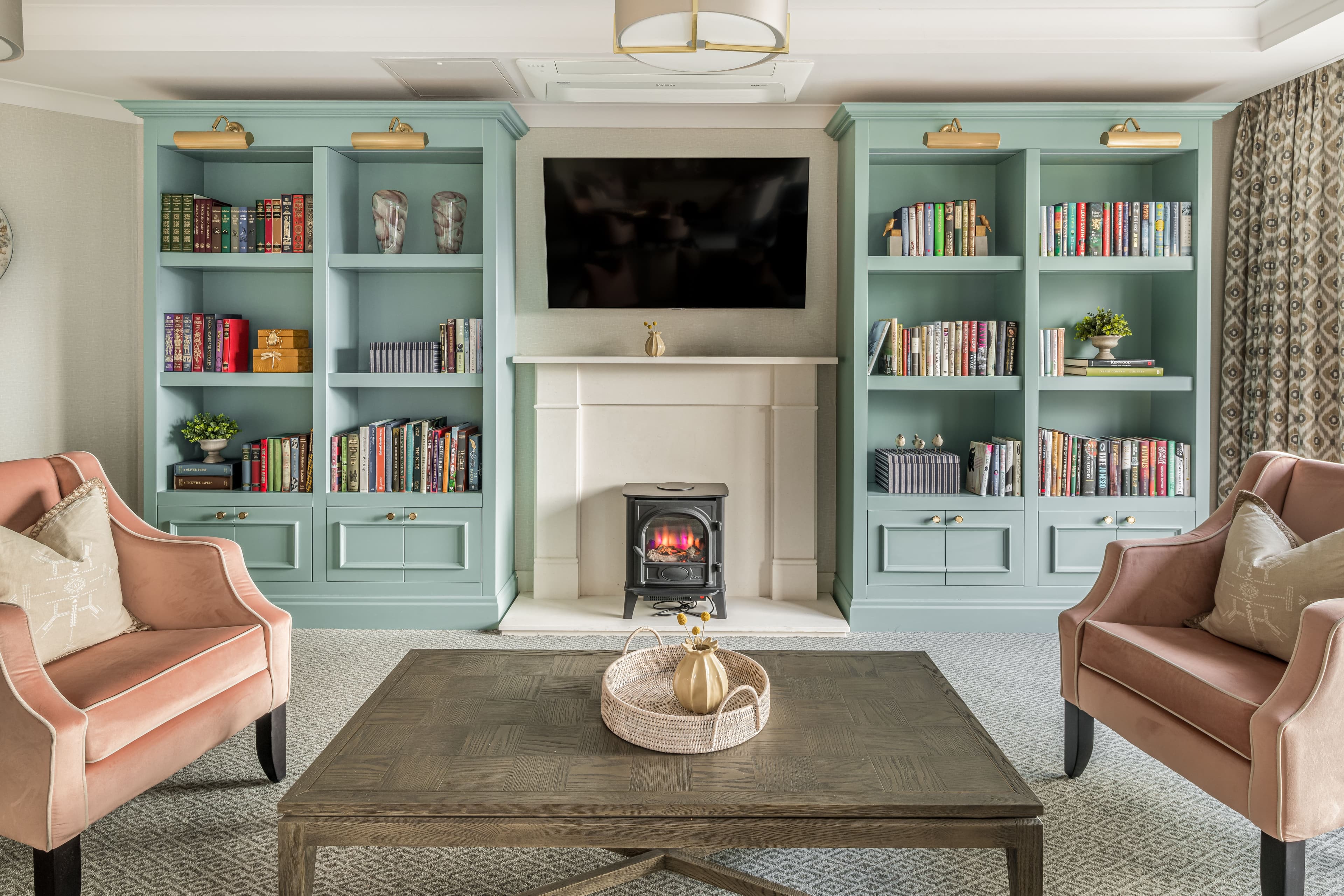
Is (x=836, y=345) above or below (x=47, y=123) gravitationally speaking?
below

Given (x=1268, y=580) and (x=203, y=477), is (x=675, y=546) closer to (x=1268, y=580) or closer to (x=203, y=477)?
(x=203, y=477)

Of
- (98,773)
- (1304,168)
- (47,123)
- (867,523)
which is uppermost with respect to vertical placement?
(47,123)

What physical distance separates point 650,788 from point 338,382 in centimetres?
285

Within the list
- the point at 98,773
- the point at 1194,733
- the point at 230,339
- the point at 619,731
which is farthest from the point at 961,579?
the point at 230,339

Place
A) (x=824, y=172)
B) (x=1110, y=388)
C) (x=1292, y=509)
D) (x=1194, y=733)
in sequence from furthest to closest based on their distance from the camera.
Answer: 1. (x=824, y=172)
2. (x=1110, y=388)
3. (x=1292, y=509)
4. (x=1194, y=733)

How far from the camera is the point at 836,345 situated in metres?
4.18

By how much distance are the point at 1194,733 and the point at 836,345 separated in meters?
2.60

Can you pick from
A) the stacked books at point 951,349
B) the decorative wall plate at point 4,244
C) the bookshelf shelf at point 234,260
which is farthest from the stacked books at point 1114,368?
the decorative wall plate at point 4,244

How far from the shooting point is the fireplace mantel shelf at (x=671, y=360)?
12.9ft

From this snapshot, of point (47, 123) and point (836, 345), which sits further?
point (836, 345)

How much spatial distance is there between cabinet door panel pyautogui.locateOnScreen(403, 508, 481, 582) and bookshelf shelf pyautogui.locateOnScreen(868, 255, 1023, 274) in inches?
84.7

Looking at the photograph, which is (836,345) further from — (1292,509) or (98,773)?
(98,773)

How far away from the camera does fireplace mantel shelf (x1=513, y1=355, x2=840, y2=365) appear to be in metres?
3.93

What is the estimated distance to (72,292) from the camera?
386 cm
